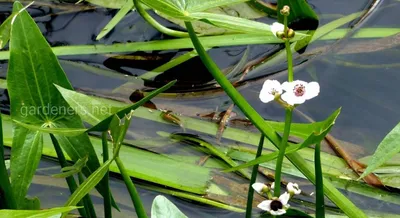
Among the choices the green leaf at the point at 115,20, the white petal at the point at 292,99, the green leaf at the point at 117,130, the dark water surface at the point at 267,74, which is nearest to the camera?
the white petal at the point at 292,99

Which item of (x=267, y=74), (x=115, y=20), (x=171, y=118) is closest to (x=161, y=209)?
(x=171, y=118)

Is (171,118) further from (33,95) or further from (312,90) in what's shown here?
(312,90)

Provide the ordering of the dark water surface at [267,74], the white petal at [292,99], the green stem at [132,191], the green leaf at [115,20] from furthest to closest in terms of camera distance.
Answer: the green leaf at [115,20] → the dark water surface at [267,74] → the green stem at [132,191] → the white petal at [292,99]

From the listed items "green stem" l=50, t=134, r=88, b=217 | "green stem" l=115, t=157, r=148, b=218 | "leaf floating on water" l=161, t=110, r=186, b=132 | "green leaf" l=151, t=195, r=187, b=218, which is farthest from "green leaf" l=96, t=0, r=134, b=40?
"green leaf" l=151, t=195, r=187, b=218

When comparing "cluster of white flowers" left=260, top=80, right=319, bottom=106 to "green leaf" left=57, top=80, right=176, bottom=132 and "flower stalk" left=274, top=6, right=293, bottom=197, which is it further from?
"green leaf" left=57, top=80, right=176, bottom=132

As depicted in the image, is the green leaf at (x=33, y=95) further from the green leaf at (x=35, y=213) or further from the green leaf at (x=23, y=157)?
the green leaf at (x=35, y=213)

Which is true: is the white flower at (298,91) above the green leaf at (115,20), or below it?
below

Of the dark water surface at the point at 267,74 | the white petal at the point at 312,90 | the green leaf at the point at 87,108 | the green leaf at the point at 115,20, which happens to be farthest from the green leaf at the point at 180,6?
the green leaf at the point at 115,20
